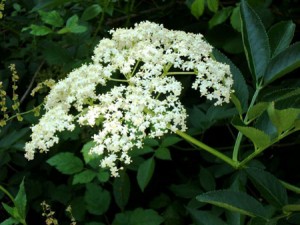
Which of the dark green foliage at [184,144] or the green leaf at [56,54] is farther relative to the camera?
the green leaf at [56,54]

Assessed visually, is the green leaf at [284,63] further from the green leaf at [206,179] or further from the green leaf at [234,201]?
the green leaf at [206,179]

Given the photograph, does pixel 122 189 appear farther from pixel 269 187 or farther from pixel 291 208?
pixel 291 208

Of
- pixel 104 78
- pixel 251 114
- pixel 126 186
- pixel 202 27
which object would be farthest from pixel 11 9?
pixel 251 114

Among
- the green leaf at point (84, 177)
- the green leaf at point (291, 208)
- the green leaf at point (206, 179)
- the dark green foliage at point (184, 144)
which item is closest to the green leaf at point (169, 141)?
the dark green foliage at point (184, 144)

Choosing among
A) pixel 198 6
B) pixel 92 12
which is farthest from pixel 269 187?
pixel 92 12

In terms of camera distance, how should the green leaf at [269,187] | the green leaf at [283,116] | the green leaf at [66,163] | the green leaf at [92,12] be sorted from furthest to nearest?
the green leaf at [92,12] → the green leaf at [66,163] → the green leaf at [269,187] → the green leaf at [283,116]

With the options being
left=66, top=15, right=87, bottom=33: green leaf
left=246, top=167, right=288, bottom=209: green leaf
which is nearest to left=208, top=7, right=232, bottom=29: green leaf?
left=66, top=15, right=87, bottom=33: green leaf
